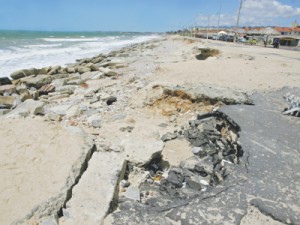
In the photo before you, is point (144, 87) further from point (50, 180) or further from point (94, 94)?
point (50, 180)

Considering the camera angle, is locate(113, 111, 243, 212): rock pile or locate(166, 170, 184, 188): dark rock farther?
locate(166, 170, 184, 188): dark rock

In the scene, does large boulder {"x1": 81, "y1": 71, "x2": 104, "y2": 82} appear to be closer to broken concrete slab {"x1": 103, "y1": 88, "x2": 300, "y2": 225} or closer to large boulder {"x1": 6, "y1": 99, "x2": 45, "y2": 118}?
large boulder {"x1": 6, "y1": 99, "x2": 45, "y2": 118}

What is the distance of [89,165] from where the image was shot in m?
3.46

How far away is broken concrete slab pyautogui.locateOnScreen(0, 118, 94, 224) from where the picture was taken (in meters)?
2.63

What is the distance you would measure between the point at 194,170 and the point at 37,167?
6.78 ft

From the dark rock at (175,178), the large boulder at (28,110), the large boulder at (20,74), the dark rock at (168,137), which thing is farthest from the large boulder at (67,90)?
the dark rock at (175,178)

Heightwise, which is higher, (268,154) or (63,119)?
(268,154)

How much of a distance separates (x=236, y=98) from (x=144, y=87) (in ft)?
9.52

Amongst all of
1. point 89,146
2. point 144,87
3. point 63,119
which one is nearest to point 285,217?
point 89,146

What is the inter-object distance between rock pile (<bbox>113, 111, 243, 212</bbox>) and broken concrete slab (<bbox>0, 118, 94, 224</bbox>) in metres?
0.68

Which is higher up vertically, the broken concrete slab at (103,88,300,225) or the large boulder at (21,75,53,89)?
the broken concrete slab at (103,88,300,225)

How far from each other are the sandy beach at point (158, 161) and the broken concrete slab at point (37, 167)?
0.04 feet

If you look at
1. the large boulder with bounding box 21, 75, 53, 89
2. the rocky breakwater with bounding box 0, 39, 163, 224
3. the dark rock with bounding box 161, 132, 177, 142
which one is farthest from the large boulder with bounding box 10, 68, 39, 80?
the dark rock with bounding box 161, 132, 177, 142

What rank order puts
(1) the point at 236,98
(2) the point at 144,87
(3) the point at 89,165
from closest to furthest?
(3) the point at 89,165 < (1) the point at 236,98 < (2) the point at 144,87
